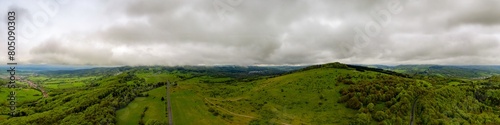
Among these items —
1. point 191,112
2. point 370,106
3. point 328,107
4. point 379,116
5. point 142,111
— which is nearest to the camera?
point 379,116

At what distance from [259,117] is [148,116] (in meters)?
56.3

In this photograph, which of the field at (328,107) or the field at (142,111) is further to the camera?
the field at (142,111)

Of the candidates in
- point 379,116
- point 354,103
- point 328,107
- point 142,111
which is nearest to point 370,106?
point 354,103

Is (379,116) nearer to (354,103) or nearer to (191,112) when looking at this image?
(354,103)

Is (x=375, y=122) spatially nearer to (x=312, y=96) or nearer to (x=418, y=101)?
(x=418, y=101)

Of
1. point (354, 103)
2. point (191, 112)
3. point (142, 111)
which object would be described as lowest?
point (142, 111)

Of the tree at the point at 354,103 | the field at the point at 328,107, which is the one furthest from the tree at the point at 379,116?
the tree at the point at 354,103

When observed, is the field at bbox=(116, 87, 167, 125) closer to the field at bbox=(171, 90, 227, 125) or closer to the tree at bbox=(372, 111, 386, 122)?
the field at bbox=(171, 90, 227, 125)

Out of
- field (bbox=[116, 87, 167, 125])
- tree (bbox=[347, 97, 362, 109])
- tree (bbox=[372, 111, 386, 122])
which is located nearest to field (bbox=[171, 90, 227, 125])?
field (bbox=[116, 87, 167, 125])

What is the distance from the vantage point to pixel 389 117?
11869 cm

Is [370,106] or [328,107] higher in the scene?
[370,106]

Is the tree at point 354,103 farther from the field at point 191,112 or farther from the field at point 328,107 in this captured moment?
the field at point 191,112

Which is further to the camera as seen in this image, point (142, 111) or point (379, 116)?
point (142, 111)

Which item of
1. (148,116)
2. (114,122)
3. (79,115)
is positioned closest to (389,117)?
(148,116)
